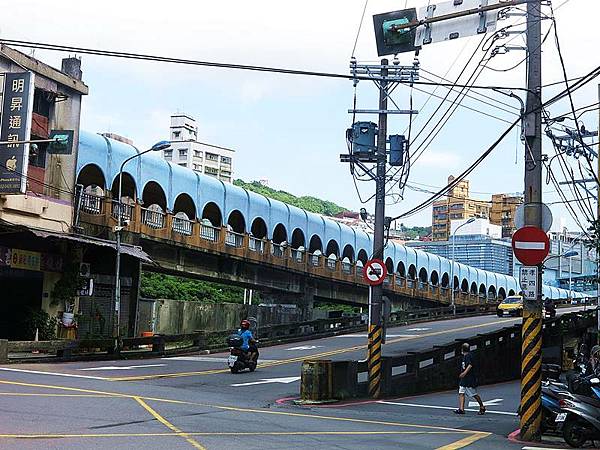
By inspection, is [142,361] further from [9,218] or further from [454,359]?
[454,359]

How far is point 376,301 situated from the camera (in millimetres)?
23062

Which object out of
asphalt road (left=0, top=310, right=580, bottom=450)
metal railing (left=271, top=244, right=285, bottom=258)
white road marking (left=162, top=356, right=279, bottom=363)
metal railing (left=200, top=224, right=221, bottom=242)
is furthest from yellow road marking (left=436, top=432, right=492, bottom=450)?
metal railing (left=271, top=244, right=285, bottom=258)

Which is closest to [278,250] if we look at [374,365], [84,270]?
[84,270]

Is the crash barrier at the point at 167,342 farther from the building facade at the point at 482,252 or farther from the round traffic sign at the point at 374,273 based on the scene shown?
the building facade at the point at 482,252

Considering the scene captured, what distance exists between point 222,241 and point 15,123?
51.9 feet

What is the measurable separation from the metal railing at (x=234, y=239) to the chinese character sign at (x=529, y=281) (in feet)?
99.7

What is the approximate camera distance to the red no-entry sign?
1402cm

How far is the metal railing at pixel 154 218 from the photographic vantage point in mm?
38666

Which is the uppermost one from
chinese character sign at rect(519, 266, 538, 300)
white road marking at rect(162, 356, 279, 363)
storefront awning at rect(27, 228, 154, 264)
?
storefront awning at rect(27, 228, 154, 264)

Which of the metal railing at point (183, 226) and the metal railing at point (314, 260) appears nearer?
the metal railing at point (183, 226)

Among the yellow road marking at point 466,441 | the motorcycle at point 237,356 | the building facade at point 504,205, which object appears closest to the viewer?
the yellow road marking at point 466,441

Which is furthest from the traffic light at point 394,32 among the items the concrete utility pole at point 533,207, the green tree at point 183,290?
the green tree at point 183,290

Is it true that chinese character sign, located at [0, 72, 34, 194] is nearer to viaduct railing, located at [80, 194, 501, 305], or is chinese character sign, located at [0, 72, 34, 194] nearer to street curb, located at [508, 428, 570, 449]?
viaduct railing, located at [80, 194, 501, 305]

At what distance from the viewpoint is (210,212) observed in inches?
1908
